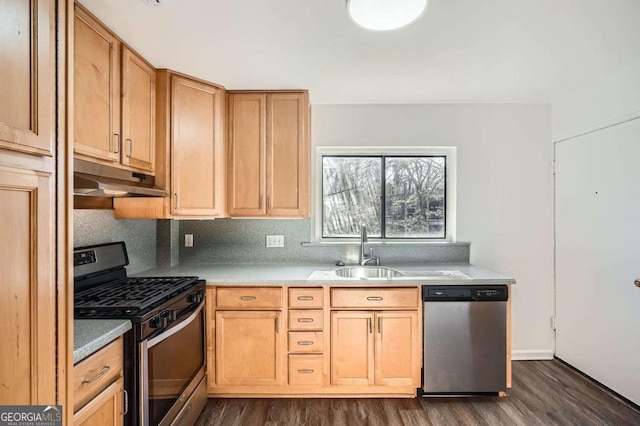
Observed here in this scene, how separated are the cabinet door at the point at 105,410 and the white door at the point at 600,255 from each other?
10.2 feet

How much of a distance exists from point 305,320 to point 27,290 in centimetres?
162

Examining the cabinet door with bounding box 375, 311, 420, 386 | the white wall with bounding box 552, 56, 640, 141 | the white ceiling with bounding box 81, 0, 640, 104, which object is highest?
the white ceiling with bounding box 81, 0, 640, 104

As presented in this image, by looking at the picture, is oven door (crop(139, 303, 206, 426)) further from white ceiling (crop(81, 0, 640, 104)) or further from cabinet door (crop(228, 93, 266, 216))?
white ceiling (crop(81, 0, 640, 104))

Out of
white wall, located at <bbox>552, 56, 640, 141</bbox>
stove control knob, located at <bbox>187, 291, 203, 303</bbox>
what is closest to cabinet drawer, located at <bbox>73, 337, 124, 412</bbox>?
stove control knob, located at <bbox>187, 291, 203, 303</bbox>

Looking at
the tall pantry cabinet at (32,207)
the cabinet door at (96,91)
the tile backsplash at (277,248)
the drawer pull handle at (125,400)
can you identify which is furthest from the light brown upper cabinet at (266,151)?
the tall pantry cabinet at (32,207)

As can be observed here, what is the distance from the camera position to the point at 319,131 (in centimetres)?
278

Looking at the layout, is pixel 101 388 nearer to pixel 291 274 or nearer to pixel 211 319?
pixel 211 319

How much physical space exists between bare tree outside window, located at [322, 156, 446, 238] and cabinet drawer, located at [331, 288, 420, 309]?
0.81 meters

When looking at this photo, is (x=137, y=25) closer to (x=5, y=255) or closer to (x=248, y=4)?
(x=248, y=4)

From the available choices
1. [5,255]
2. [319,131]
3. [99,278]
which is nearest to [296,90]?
[319,131]

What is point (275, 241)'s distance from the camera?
2762mm

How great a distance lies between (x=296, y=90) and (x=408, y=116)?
1.07 m

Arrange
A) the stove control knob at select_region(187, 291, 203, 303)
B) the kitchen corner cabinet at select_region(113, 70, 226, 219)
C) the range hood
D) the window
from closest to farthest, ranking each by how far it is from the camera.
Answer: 1. the range hood
2. the stove control knob at select_region(187, 291, 203, 303)
3. the kitchen corner cabinet at select_region(113, 70, 226, 219)
4. the window

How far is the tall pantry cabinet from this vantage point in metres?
0.75
